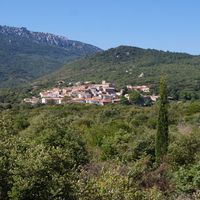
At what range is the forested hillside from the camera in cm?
1365

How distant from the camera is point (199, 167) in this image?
22.0m

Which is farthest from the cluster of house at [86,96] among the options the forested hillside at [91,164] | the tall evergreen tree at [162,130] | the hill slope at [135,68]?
the tall evergreen tree at [162,130]

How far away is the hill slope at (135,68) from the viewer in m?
121

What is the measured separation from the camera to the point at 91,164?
2552 cm

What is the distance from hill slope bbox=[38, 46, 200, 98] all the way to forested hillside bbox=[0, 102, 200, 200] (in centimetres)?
6956

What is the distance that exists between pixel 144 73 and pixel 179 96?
4451 cm

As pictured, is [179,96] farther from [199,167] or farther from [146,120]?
[199,167]

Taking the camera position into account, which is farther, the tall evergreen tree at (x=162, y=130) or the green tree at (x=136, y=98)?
the green tree at (x=136, y=98)

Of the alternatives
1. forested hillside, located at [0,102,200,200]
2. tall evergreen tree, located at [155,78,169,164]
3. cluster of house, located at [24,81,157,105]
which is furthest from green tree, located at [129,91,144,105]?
tall evergreen tree, located at [155,78,169,164]

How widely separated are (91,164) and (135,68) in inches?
5033

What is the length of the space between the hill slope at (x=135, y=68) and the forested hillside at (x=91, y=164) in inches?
2739

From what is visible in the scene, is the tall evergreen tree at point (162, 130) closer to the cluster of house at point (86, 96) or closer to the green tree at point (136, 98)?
the green tree at point (136, 98)

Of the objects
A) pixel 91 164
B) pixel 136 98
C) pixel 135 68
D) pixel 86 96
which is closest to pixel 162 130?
pixel 91 164

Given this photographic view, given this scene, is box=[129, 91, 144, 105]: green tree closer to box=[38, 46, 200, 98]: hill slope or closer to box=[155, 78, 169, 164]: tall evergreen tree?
box=[38, 46, 200, 98]: hill slope
